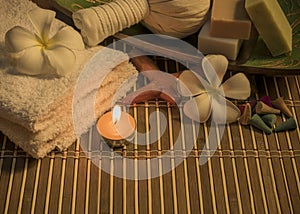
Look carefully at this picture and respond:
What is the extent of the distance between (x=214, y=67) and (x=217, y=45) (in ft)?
0.16

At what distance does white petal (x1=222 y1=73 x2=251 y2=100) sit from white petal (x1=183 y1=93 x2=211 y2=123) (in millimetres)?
50

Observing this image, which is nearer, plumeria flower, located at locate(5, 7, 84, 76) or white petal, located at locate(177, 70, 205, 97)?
plumeria flower, located at locate(5, 7, 84, 76)

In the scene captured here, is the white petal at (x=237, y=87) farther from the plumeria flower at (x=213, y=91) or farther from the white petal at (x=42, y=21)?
the white petal at (x=42, y=21)

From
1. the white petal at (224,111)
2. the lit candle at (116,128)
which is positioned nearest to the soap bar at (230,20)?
the white petal at (224,111)

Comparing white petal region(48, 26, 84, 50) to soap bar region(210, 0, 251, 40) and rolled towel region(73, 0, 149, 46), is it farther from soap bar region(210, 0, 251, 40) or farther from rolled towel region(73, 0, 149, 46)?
soap bar region(210, 0, 251, 40)

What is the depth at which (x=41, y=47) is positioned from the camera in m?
0.88

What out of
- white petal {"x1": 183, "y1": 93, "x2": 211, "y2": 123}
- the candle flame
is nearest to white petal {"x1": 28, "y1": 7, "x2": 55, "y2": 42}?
the candle flame

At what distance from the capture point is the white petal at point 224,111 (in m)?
0.94

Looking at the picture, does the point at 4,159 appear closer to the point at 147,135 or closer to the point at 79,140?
the point at 79,140

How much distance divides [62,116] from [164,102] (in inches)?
8.1

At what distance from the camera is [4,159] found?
0.89 metres

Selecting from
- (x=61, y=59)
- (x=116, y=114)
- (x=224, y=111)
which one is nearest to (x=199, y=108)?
(x=224, y=111)

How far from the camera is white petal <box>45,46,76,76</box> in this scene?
2.79 ft

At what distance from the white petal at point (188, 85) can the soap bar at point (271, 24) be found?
152mm
